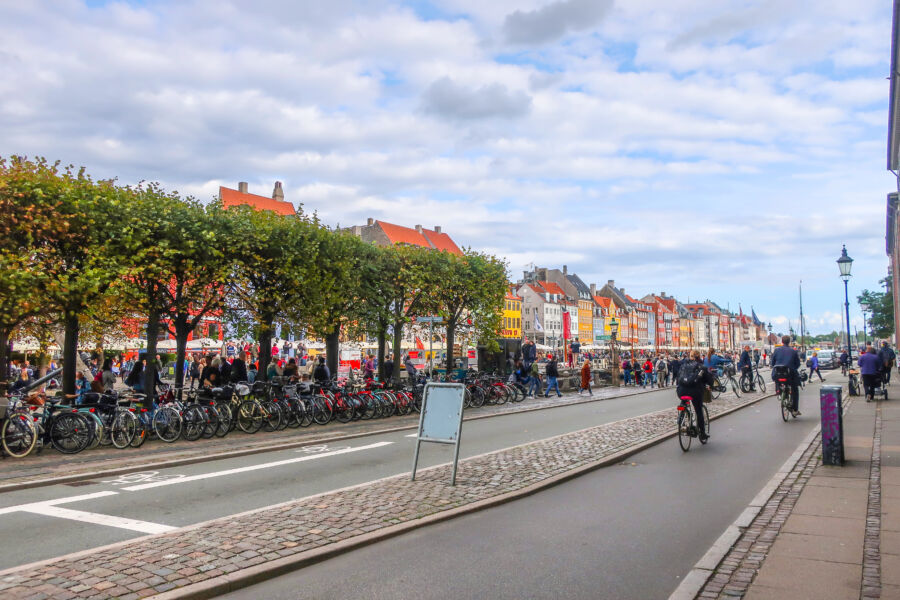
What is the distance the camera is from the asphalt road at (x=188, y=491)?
7121 millimetres

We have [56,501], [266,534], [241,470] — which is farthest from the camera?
[241,470]

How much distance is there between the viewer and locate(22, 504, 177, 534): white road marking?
23.7 feet

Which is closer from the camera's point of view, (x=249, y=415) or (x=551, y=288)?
(x=249, y=415)

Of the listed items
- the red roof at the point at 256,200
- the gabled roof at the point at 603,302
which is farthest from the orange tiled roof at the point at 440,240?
the gabled roof at the point at 603,302

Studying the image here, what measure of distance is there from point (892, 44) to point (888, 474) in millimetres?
24436

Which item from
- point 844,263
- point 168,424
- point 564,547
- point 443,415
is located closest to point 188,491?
point 443,415

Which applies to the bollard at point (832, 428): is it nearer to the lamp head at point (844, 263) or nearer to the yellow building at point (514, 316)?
the lamp head at point (844, 263)

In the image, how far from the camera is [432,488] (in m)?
9.01

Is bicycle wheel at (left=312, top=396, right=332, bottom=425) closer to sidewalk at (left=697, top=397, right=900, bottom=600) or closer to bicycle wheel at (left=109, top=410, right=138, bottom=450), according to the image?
bicycle wheel at (left=109, top=410, right=138, bottom=450)

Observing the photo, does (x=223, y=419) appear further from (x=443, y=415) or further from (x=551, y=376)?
(x=551, y=376)

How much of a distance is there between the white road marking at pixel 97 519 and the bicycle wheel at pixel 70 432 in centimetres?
500

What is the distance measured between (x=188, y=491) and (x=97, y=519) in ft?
5.57

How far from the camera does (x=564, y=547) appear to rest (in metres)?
6.48

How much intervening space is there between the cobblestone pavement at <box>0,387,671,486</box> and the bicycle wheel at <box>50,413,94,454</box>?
0.64 feet
